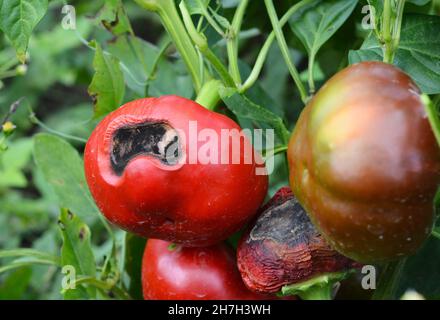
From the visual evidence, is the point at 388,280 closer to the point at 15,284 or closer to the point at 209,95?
the point at 209,95

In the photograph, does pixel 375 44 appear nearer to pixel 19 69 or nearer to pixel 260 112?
pixel 260 112

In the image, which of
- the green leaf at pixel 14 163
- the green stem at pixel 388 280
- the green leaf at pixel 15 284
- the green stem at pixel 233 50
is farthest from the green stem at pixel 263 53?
the green leaf at pixel 14 163

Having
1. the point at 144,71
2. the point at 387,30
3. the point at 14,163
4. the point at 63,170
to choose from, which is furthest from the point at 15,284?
the point at 387,30

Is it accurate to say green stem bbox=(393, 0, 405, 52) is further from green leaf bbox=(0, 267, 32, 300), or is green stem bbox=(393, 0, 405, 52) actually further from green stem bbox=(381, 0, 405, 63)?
green leaf bbox=(0, 267, 32, 300)

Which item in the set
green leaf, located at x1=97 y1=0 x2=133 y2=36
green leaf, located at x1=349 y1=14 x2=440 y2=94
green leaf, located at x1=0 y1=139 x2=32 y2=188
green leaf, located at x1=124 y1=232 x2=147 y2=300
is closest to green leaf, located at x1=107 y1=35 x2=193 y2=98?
green leaf, located at x1=97 y1=0 x2=133 y2=36

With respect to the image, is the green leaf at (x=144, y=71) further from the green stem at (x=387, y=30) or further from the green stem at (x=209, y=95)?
the green stem at (x=387, y=30)

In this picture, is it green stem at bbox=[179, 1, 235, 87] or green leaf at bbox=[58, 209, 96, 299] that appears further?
green leaf at bbox=[58, 209, 96, 299]

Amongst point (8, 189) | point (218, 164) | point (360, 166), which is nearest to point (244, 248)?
point (218, 164)
